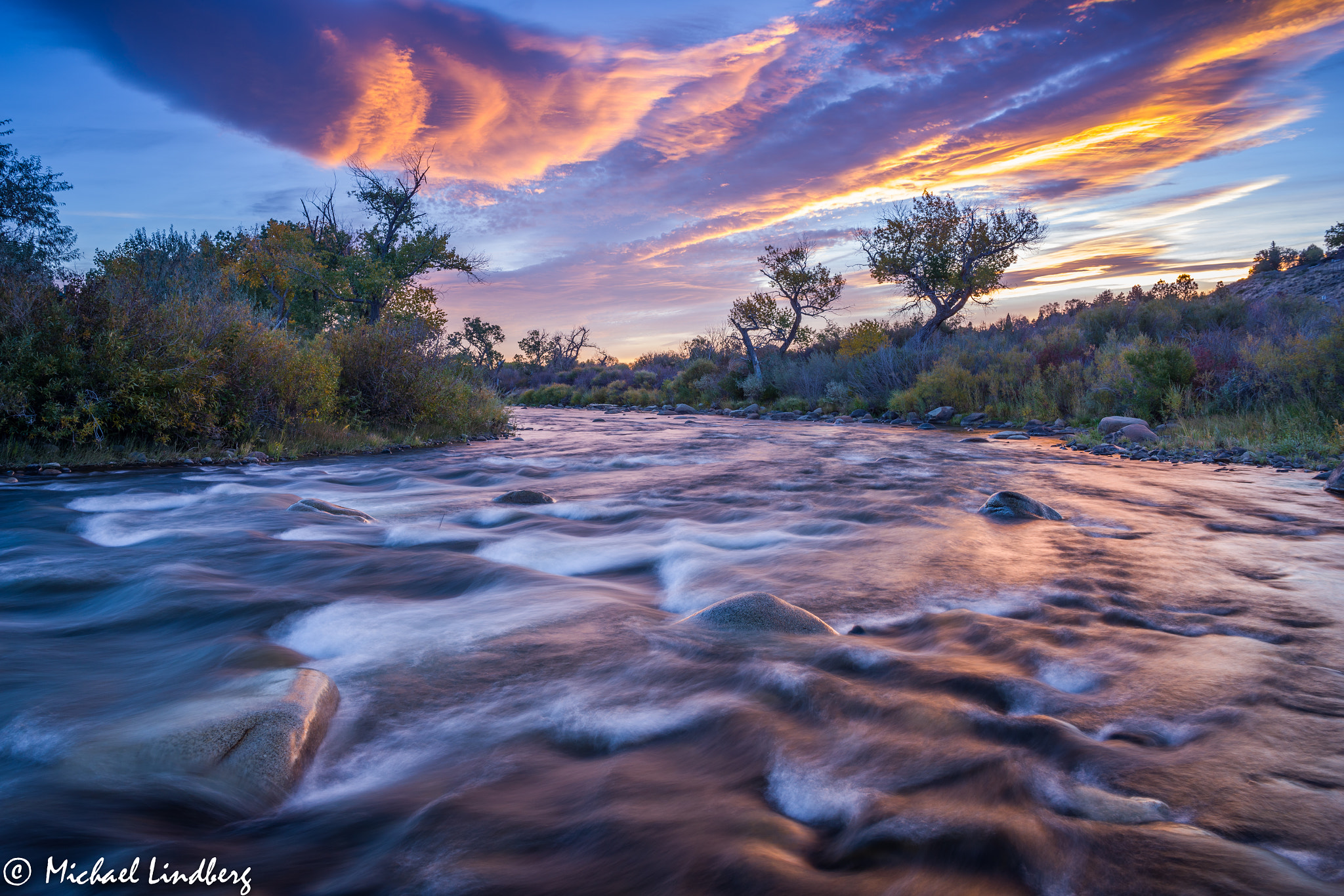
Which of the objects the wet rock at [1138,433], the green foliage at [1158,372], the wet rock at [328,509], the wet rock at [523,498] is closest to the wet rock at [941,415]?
the green foliage at [1158,372]

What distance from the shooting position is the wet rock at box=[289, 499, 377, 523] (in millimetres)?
6941

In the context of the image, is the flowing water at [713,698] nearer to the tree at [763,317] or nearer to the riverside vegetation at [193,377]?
the riverside vegetation at [193,377]

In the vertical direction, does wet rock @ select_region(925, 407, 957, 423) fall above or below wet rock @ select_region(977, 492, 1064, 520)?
above

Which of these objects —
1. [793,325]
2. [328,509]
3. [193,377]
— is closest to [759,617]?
[328,509]

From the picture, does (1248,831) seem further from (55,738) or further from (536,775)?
(55,738)

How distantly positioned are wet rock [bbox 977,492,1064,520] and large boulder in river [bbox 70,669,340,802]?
20.6 feet

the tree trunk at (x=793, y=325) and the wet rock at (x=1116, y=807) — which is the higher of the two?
the tree trunk at (x=793, y=325)

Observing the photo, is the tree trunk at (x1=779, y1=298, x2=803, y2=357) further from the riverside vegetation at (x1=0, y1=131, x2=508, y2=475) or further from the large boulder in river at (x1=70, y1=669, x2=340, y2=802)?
the large boulder in river at (x1=70, y1=669, x2=340, y2=802)

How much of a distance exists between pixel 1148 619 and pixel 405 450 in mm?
13097

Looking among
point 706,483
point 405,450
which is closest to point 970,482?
point 706,483

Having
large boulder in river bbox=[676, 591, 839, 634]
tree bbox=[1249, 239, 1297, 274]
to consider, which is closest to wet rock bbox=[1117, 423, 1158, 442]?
large boulder in river bbox=[676, 591, 839, 634]

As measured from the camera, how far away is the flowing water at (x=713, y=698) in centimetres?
180

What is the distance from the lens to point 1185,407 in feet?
40.3

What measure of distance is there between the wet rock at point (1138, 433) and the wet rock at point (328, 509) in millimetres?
12278
